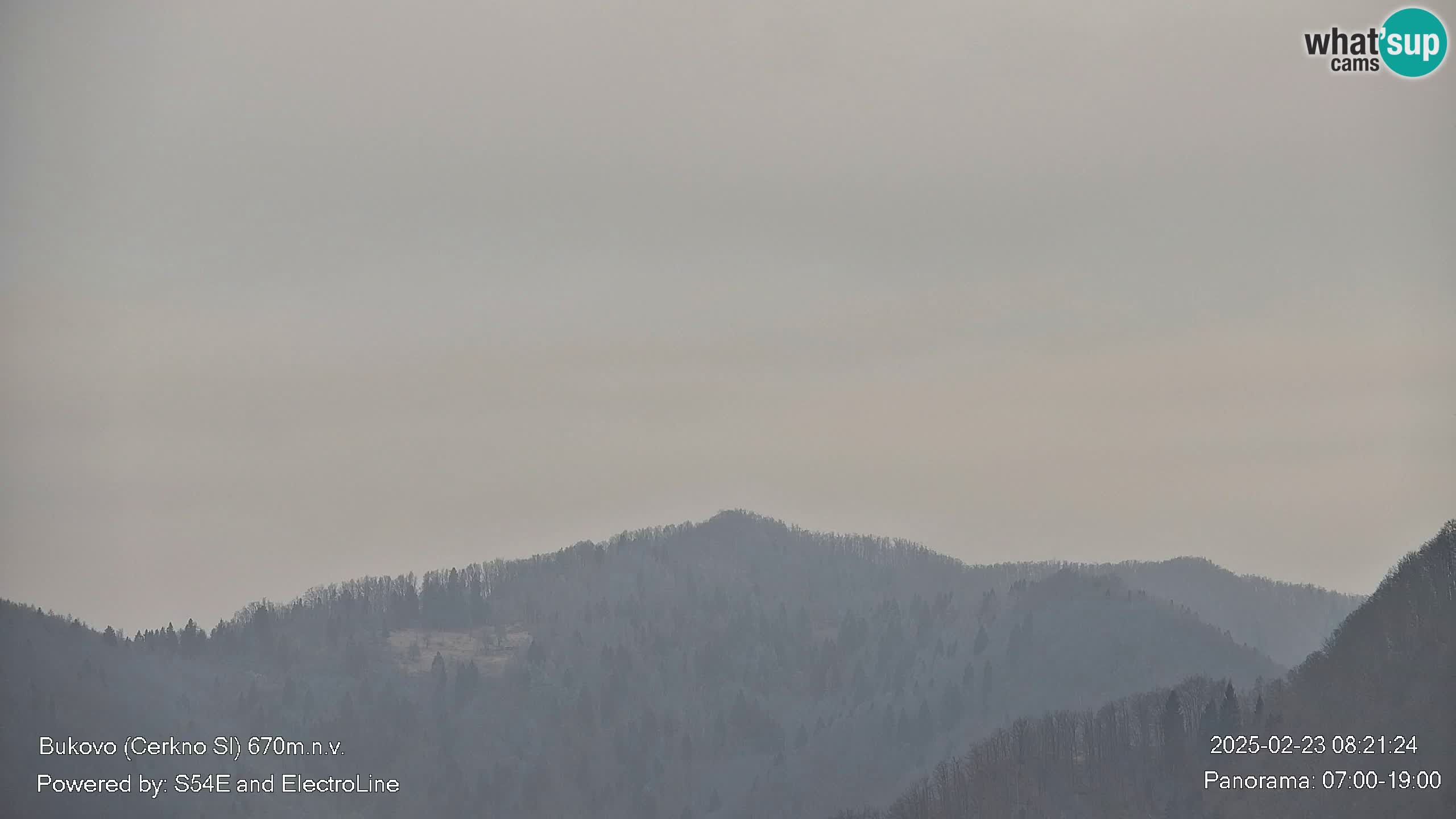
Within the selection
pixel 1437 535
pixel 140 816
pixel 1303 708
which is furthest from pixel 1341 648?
pixel 140 816

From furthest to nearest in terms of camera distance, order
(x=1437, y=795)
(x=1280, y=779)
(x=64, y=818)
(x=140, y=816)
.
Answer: (x=140, y=816) → (x=64, y=818) → (x=1280, y=779) → (x=1437, y=795)

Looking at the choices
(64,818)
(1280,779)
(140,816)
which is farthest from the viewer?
(140,816)

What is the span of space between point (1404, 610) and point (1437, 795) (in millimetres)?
45481

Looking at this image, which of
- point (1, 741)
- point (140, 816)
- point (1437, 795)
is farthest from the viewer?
point (140, 816)

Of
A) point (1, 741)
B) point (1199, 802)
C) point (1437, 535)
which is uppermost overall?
point (1437, 535)

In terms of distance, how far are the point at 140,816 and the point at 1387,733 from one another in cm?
12556

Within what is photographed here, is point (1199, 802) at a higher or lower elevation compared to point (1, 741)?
lower

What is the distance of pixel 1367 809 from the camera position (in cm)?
14712

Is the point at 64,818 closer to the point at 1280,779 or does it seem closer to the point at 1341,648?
the point at 1280,779

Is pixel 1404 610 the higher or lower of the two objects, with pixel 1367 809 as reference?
higher

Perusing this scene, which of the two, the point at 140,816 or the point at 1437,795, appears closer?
the point at 1437,795

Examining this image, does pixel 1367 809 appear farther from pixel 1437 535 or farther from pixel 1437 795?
pixel 1437 535

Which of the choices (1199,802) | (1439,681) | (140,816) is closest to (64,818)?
(140,816)

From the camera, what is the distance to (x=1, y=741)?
15900 centimetres
